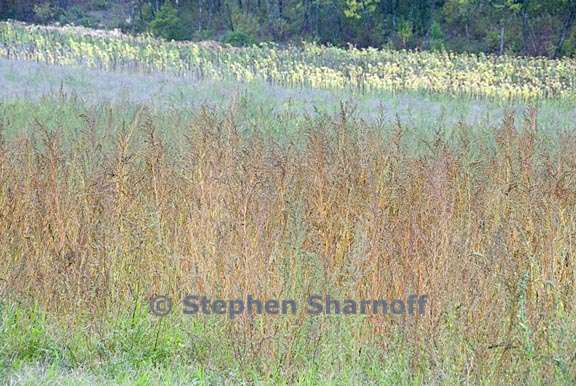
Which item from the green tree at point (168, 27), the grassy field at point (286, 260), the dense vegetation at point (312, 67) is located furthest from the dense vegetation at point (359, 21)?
the grassy field at point (286, 260)

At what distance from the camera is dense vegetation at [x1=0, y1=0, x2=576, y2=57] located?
38.1 m

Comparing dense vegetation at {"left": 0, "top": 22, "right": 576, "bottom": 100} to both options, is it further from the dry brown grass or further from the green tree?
the green tree

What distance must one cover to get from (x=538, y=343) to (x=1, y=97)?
10.9 meters

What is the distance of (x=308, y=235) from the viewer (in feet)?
18.5

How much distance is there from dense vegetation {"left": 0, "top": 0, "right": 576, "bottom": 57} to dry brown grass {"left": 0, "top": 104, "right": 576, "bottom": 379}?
99.3 feet

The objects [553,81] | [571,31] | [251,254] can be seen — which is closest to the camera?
[251,254]

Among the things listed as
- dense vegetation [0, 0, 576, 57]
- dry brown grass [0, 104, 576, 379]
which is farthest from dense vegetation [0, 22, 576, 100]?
dense vegetation [0, 0, 576, 57]

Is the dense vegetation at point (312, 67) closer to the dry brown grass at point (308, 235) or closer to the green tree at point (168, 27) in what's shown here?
the dry brown grass at point (308, 235)

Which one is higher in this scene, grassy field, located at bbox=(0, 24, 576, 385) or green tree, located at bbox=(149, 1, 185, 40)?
green tree, located at bbox=(149, 1, 185, 40)

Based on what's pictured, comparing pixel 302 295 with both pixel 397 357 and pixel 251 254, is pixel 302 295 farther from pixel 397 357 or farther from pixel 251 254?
pixel 397 357

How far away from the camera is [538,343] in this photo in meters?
4.64

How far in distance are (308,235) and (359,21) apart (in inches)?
1508

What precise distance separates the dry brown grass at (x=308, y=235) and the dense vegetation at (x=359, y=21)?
30265 mm

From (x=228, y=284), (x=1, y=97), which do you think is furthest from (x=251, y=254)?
(x=1, y=97)
